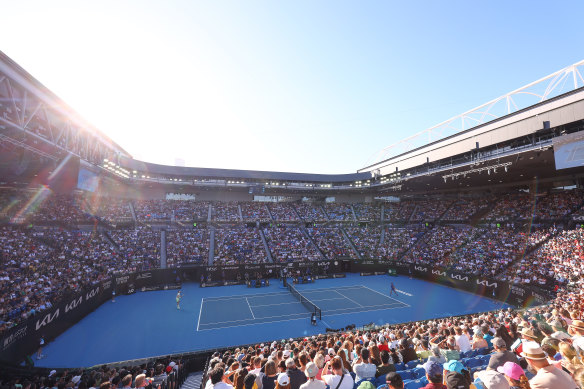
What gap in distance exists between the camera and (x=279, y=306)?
2409 cm

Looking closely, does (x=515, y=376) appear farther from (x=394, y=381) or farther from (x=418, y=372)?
(x=418, y=372)

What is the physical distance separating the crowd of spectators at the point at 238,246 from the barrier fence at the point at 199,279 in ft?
5.02

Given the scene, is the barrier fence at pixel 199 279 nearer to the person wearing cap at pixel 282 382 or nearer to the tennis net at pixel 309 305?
the tennis net at pixel 309 305

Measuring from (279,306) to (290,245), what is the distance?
15643 millimetres

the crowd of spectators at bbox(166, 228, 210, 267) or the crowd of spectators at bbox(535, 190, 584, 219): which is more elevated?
the crowd of spectators at bbox(535, 190, 584, 219)

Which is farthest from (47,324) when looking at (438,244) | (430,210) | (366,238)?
(430,210)

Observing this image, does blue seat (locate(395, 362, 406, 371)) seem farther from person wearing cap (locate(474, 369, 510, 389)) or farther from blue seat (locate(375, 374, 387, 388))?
person wearing cap (locate(474, 369, 510, 389))

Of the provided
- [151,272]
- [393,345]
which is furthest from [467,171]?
[151,272]

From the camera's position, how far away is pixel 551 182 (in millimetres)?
33562

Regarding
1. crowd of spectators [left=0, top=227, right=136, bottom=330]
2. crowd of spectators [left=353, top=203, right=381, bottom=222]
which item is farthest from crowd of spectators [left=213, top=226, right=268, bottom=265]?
crowd of spectators [left=353, top=203, right=381, bottom=222]

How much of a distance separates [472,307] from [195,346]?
22245mm

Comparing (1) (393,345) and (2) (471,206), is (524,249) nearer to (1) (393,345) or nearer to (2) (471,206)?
(2) (471,206)

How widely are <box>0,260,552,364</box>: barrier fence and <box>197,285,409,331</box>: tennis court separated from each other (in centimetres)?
625

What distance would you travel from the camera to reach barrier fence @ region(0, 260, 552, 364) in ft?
47.6
